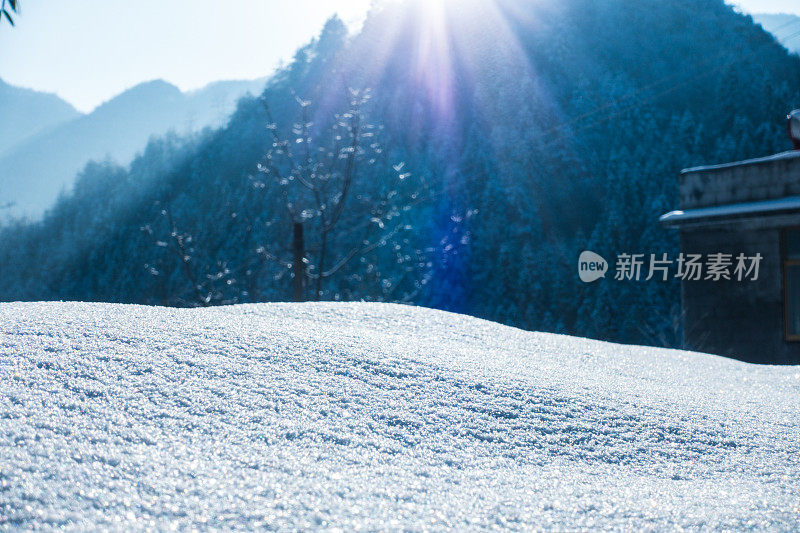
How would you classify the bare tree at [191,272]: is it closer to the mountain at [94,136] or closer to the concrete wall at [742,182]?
the concrete wall at [742,182]

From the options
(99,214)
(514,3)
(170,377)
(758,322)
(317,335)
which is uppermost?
(514,3)

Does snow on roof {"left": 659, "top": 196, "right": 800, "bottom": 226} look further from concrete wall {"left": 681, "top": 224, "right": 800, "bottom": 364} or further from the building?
concrete wall {"left": 681, "top": 224, "right": 800, "bottom": 364}

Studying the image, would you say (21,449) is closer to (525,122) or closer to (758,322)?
(758,322)

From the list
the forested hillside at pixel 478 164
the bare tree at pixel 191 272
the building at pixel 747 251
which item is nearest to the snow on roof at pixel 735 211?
the building at pixel 747 251

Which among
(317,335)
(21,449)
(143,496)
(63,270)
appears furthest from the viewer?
(63,270)

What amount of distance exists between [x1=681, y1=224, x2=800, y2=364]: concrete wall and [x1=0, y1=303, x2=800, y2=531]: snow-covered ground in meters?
6.86

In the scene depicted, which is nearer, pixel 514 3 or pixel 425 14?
pixel 514 3

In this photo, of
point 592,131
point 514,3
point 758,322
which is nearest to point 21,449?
point 758,322

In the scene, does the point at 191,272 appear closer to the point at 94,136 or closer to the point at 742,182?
the point at 742,182

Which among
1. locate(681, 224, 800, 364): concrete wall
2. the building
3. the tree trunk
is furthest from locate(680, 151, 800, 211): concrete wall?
the tree trunk

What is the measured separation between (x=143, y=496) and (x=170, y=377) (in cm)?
83

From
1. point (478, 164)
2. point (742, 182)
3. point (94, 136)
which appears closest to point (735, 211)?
point (742, 182)

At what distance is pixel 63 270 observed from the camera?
141 ft

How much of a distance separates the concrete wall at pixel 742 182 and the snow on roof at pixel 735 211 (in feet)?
0.47
